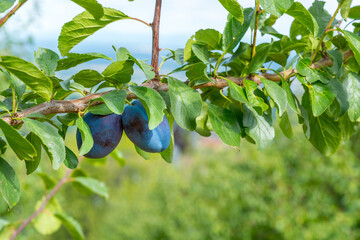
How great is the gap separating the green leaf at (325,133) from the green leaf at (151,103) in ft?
0.99

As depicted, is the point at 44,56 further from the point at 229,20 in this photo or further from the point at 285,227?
the point at 285,227

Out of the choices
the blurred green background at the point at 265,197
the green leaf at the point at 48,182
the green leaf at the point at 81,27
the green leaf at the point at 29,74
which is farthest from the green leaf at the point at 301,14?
the blurred green background at the point at 265,197

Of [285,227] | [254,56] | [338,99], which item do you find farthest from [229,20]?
[285,227]

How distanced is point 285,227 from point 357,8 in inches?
96.3

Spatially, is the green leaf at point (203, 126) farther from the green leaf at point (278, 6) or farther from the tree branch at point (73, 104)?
the green leaf at point (278, 6)

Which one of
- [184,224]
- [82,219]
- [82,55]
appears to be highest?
[82,55]

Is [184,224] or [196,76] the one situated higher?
[196,76]

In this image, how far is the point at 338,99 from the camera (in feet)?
1.93

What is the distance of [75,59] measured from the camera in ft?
1.66

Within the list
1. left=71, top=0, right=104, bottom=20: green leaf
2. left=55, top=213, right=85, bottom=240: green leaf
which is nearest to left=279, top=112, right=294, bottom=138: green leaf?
left=71, top=0, right=104, bottom=20: green leaf

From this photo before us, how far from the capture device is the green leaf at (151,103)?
46 cm

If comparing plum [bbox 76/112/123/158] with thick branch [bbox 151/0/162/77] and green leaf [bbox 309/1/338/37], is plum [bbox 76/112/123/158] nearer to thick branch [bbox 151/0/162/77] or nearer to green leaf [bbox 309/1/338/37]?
thick branch [bbox 151/0/162/77]

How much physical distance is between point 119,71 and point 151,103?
0.07 m

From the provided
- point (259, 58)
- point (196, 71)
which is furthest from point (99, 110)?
point (259, 58)
